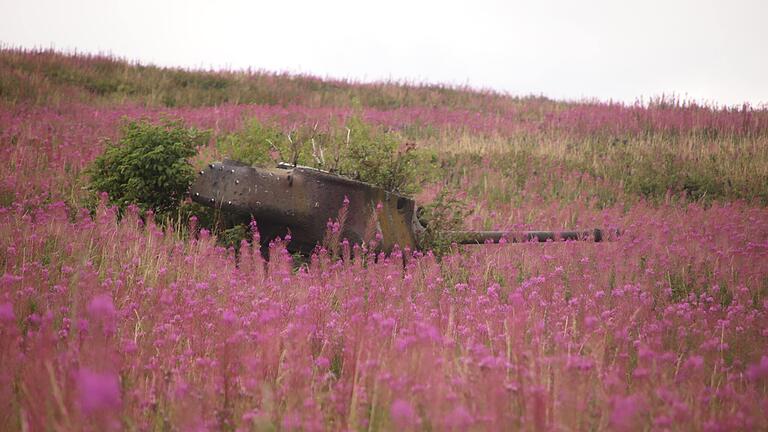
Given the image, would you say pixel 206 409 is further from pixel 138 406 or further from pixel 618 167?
pixel 618 167

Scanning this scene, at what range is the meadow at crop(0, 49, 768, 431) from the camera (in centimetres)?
215

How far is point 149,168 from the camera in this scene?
6.75 m

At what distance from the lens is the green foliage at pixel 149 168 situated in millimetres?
6668

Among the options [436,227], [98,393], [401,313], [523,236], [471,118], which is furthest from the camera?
[471,118]

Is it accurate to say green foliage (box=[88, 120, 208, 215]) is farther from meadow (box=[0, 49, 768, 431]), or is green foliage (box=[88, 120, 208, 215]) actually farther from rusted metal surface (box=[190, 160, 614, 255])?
rusted metal surface (box=[190, 160, 614, 255])

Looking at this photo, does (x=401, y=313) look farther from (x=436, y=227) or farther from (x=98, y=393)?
(x=436, y=227)

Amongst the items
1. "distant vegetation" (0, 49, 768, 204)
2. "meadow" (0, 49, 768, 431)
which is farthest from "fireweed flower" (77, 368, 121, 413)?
"distant vegetation" (0, 49, 768, 204)

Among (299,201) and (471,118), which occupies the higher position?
(471,118)

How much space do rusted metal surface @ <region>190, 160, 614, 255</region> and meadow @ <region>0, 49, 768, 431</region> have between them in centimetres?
28

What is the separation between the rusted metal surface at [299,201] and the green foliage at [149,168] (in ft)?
2.98

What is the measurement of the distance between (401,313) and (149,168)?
405cm

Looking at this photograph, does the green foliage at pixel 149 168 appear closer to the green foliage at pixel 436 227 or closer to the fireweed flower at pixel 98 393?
the green foliage at pixel 436 227

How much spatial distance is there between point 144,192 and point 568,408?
5603mm

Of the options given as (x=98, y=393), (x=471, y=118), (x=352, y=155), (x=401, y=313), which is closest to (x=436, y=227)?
(x=352, y=155)
